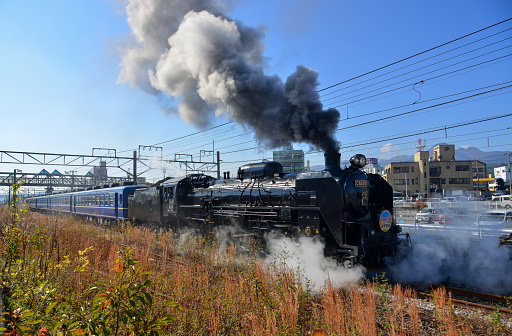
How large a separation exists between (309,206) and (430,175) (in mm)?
58445

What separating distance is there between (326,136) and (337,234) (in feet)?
11.5

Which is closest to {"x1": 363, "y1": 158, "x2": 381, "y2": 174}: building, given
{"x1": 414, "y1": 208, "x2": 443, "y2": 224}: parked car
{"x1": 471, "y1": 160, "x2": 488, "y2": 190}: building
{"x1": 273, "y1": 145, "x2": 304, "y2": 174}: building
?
{"x1": 414, "y1": 208, "x2": 443, "y2": 224}: parked car

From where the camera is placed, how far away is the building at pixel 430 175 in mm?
56500

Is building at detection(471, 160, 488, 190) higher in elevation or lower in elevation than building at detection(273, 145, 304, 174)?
Answer: lower

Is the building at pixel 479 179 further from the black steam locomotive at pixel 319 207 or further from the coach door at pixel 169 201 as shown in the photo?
the coach door at pixel 169 201

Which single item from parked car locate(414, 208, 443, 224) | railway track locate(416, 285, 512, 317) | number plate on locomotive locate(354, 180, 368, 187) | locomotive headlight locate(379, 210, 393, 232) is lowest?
parked car locate(414, 208, 443, 224)

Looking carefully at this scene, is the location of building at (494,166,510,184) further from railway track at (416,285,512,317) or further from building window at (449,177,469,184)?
railway track at (416,285,512,317)

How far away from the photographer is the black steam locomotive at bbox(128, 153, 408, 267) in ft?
26.6

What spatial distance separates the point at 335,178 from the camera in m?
8.34

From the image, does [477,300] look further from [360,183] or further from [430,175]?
[430,175]

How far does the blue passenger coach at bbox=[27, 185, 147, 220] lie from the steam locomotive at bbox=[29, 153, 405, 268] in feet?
22.0

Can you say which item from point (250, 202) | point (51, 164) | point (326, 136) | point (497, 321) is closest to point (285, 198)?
point (250, 202)

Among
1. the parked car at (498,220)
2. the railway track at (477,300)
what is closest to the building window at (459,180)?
the parked car at (498,220)

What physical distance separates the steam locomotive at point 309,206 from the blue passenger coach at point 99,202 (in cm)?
672
